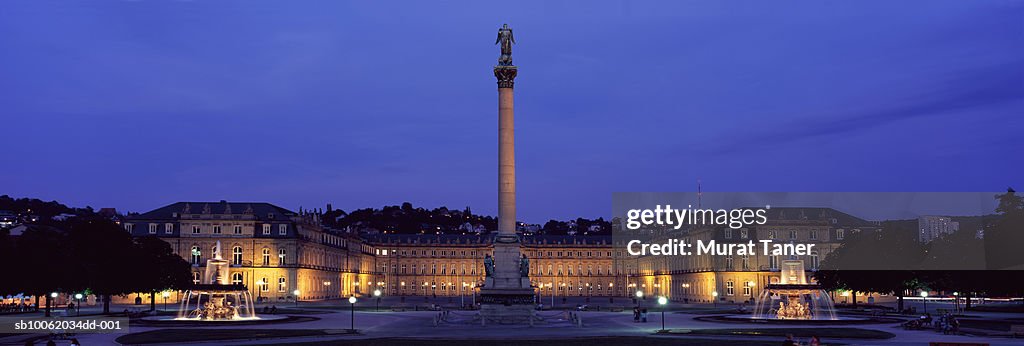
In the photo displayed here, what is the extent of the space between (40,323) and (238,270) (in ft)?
319

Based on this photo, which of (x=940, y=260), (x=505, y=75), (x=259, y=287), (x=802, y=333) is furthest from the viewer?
(x=259, y=287)

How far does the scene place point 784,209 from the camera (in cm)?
16762

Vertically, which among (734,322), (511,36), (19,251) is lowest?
(734,322)

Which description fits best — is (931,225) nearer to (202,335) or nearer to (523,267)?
(523,267)

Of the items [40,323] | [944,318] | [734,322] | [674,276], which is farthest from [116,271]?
[674,276]

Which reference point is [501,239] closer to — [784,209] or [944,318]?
[944,318]

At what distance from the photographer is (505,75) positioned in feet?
262

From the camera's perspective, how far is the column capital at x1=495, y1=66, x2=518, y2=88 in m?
79.9

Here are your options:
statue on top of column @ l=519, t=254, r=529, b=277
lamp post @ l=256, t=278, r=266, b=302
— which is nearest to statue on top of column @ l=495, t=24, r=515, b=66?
statue on top of column @ l=519, t=254, r=529, b=277

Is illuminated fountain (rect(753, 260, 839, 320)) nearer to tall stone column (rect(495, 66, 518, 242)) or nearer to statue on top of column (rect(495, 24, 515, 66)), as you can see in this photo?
tall stone column (rect(495, 66, 518, 242))

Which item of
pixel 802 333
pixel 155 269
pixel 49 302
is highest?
pixel 155 269

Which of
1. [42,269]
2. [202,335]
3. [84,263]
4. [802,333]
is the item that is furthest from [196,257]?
[802,333]

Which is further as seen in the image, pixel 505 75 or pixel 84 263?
pixel 84 263

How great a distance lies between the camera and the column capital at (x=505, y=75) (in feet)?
262
